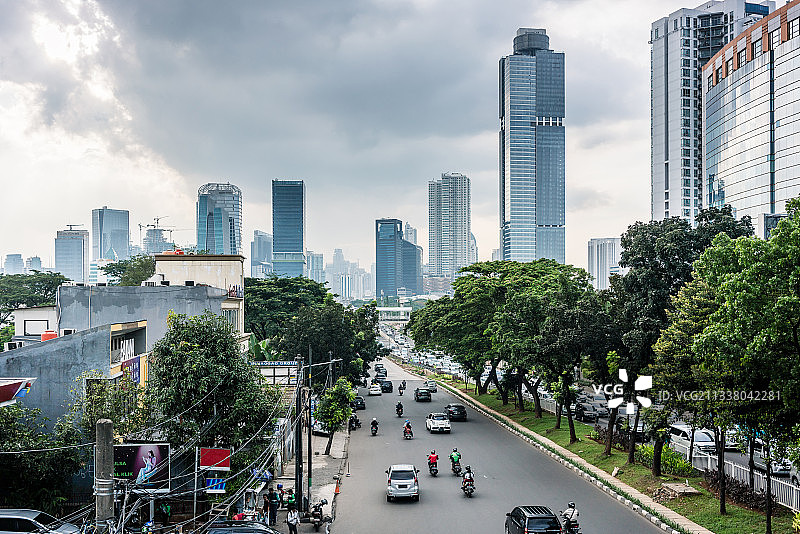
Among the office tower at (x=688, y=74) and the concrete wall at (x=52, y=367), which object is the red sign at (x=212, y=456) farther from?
the office tower at (x=688, y=74)

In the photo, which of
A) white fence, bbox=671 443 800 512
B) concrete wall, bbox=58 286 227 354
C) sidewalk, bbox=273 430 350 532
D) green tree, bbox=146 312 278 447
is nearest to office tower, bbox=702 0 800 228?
white fence, bbox=671 443 800 512

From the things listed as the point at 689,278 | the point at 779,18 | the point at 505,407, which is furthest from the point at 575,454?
the point at 779,18

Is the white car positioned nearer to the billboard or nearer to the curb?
the curb

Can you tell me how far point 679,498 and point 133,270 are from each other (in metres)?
77.3

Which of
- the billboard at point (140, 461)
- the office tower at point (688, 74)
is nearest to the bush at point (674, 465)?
the billboard at point (140, 461)

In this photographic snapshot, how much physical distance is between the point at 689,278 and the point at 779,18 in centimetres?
6405

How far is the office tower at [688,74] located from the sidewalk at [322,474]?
107 meters

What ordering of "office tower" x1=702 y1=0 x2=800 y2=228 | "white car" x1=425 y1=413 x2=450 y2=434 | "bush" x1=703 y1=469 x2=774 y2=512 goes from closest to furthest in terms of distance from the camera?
"bush" x1=703 y1=469 x2=774 y2=512 → "white car" x1=425 y1=413 x2=450 y2=434 → "office tower" x1=702 y1=0 x2=800 y2=228

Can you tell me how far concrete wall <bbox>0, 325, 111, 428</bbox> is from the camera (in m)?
22.8

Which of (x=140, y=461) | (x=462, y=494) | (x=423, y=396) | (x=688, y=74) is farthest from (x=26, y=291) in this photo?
(x=688, y=74)

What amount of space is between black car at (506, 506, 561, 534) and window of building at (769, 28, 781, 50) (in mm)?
77460

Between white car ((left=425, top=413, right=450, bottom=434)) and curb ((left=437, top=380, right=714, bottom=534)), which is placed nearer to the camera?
curb ((left=437, top=380, right=714, bottom=534))

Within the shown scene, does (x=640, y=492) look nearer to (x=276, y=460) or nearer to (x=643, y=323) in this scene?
(x=643, y=323)

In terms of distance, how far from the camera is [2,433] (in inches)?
790
